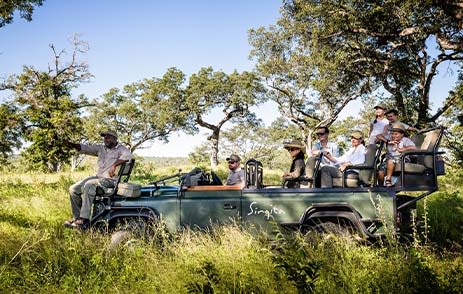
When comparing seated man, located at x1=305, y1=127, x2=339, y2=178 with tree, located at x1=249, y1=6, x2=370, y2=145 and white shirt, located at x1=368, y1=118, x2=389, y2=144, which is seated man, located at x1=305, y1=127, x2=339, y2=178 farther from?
tree, located at x1=249, y1=6, x2=370, y2=145

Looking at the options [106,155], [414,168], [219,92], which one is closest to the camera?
[414,168]

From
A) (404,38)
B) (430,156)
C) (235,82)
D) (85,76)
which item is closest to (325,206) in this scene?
(430,156)

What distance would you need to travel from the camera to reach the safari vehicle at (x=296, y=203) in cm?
598

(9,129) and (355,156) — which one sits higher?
(9,129)

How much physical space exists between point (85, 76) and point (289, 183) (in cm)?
2847

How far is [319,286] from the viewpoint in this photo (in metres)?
3.88

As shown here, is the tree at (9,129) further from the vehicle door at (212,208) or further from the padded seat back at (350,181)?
the padded seat back at (350,181)

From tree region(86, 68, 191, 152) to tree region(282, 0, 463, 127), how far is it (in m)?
24.1

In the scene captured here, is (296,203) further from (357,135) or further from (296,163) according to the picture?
(357,135)

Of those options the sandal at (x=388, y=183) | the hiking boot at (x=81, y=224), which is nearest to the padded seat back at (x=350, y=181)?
the sandal at (x=388, y=183)

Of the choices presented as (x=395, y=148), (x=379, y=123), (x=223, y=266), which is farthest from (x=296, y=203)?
(x=379, y=123)

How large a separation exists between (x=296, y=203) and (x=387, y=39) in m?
12.6

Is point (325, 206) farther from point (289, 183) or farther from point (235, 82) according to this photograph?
point (235, 82)

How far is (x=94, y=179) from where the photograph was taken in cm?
720
